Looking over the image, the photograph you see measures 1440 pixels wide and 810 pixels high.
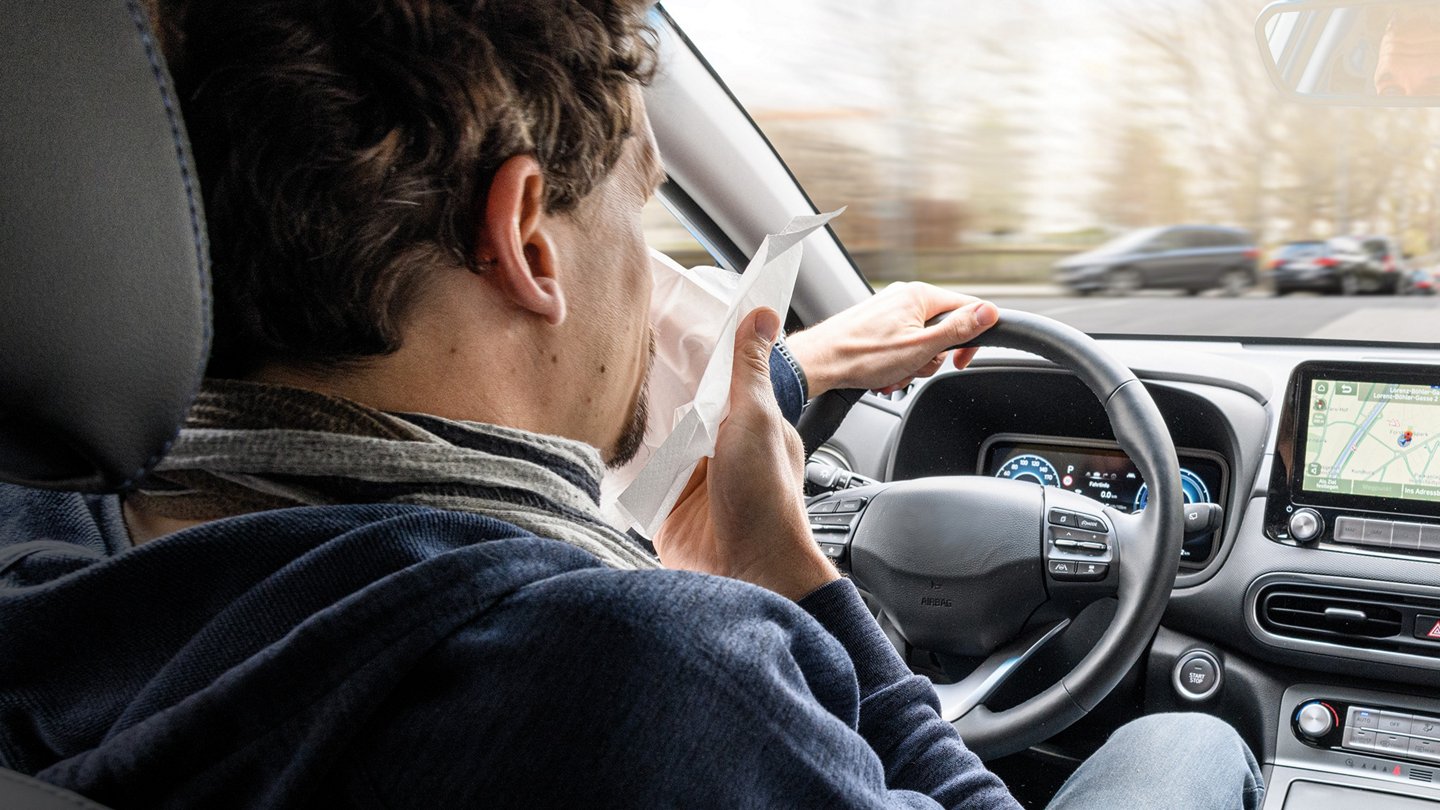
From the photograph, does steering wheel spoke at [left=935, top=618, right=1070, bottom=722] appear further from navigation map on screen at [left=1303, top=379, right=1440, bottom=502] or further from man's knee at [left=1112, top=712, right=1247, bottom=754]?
navigation map on screen at [left=1303, top=379, right=1440, bottom=502]

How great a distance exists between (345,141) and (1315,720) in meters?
1.92

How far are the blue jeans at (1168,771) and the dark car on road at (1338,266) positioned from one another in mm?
1049

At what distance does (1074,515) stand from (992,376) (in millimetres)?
584

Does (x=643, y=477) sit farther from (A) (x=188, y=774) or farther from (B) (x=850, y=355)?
(B) (x=850, y=355)

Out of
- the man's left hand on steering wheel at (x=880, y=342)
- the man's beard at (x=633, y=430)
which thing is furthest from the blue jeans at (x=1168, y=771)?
the man's beard at (x=633, y=430)

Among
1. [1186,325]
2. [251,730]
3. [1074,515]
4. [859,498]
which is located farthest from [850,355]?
[251,730]

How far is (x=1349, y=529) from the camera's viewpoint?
204cm

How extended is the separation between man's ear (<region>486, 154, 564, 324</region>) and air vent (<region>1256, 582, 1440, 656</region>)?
163 centimetres

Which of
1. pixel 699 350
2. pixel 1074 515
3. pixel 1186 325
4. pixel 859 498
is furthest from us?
pixel 1186 325

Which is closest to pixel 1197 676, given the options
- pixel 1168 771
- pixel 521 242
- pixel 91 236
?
pixel 1168 771

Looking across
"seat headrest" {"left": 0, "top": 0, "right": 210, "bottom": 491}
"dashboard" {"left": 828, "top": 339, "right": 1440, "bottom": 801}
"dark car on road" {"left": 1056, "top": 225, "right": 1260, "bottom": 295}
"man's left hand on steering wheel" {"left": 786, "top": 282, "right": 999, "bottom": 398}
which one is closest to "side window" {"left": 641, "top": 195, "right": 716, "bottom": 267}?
"man's left hand on steering wheel" {"left": 786, "top": 282, "right": 999, "bottom": 398}

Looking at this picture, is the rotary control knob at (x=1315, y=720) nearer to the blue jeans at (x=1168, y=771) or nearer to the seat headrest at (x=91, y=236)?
A: the blue jeans at (x=1168, y=771)

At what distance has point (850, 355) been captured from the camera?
6.26 ft

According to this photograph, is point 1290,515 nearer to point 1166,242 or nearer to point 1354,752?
point 1354,752
